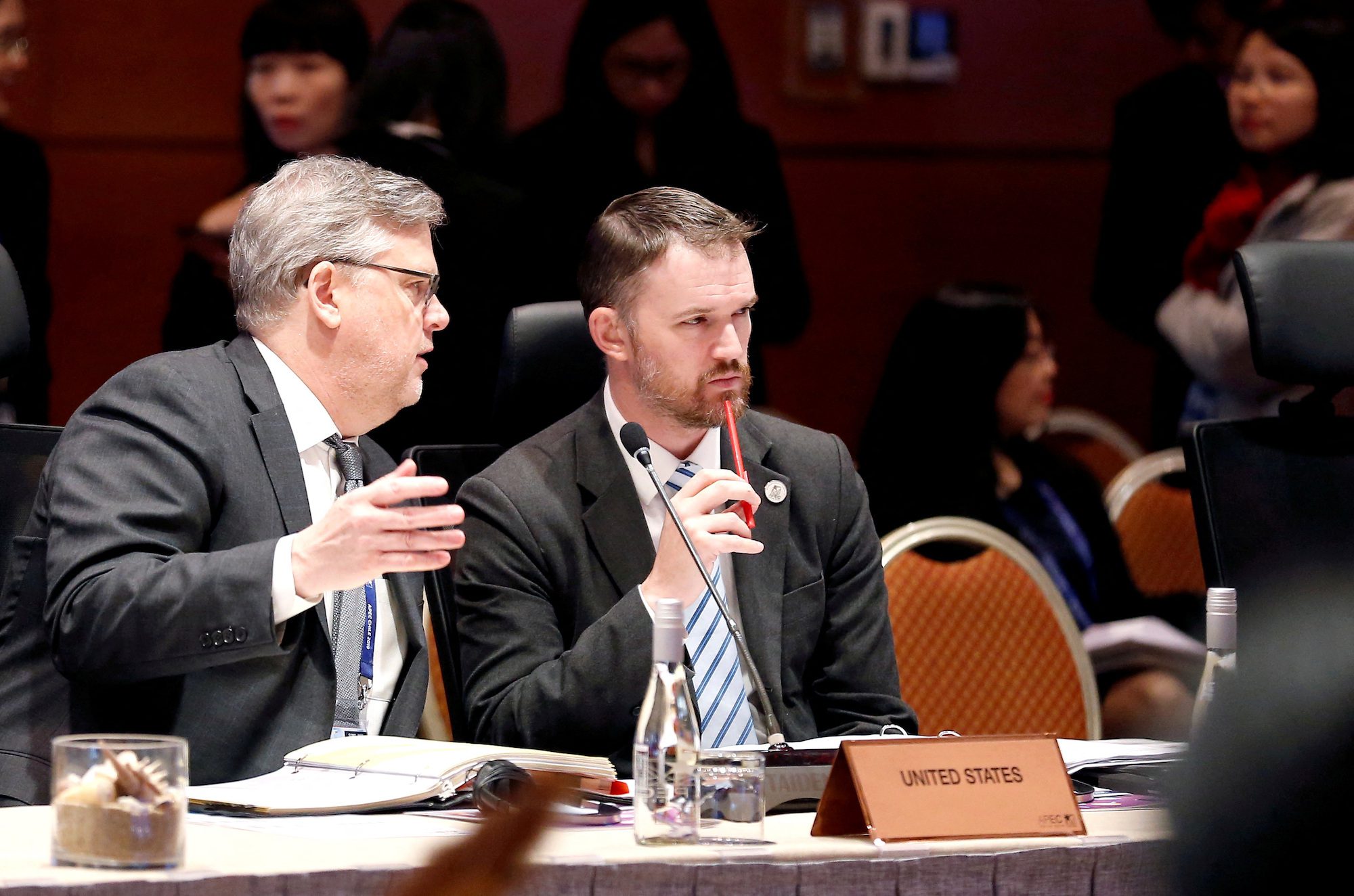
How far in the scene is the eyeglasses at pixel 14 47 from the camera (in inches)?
147

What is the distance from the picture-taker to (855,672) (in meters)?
2.37

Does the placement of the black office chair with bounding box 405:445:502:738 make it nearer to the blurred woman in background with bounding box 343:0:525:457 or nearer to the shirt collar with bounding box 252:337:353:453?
the shirt collar with bounding box 252:337:353:453

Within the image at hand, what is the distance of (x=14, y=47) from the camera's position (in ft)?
12.4

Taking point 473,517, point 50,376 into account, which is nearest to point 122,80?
point 50,376

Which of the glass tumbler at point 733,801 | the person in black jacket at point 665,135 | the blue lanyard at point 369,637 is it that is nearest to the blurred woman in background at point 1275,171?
the person in black jacket at point 665,135

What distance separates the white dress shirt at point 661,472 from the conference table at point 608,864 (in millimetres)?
758

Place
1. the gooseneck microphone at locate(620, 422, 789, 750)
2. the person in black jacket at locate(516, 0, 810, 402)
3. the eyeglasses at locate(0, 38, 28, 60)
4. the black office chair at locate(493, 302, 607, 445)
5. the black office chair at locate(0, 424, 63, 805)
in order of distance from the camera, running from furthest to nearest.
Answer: the person in black jacket at locate(516, 0, 810, 402) < the eyeglasses at locate(0, 38, 28, 60) < the black office chair at locate(493, 302, 607, 445) < the black office chair at locate(0, 424, 63, 805) < the gooseneck microphone at locate(620, 422, 789, 750)

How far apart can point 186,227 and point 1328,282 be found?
2649 millimetres

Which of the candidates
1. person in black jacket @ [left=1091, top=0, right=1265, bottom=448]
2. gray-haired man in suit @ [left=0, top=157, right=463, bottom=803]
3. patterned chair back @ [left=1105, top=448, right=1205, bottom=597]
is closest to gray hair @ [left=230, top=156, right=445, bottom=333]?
gray-haired man in suit @ [left=0, top=157, right=463, bottom=803]

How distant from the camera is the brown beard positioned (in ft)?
7.83

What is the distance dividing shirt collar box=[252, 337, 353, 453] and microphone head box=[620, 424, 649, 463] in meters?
0.44

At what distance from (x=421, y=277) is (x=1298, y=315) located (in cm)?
121

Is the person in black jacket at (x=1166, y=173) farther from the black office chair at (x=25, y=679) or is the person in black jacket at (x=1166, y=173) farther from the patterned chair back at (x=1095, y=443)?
the black office chair at (x=25, y=679)

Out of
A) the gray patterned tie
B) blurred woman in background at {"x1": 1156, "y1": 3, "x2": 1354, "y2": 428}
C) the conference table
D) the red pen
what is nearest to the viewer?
the conference table
